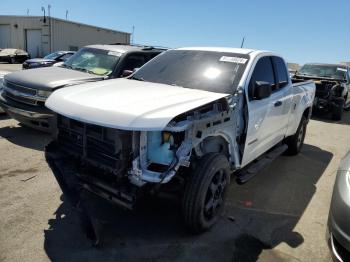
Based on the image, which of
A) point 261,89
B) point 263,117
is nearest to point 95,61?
point 263,117

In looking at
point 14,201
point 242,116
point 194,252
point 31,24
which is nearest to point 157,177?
point 194,252

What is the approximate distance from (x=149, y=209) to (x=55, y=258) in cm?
126

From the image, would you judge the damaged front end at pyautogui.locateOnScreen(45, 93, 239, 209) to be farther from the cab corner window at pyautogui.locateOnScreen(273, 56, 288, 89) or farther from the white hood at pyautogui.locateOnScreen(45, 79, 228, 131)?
the cab corner window at pyautogui.locateOnScreen(273, 56, 288, 89)

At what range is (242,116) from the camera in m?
→ 4.03

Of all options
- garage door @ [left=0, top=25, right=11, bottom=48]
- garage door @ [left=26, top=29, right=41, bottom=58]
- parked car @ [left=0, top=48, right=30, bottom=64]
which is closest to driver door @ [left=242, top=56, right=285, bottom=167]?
parked car @ [left=0, top=48, right=30, bottom=64]

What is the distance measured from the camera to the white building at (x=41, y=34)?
3494 cm

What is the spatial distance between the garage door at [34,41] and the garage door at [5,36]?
309 centimetres

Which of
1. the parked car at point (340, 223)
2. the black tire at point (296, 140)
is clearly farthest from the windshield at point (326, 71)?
the parked car at point (340, 223)

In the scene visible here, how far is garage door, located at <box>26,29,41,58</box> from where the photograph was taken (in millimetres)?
35713

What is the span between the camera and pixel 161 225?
3.77 metres

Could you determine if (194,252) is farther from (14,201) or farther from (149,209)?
(14,201)

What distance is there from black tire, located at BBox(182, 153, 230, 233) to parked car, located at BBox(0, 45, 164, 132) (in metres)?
2.77

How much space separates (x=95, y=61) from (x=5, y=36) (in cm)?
3570

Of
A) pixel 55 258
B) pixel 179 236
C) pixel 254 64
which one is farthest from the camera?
pixel 254 64
